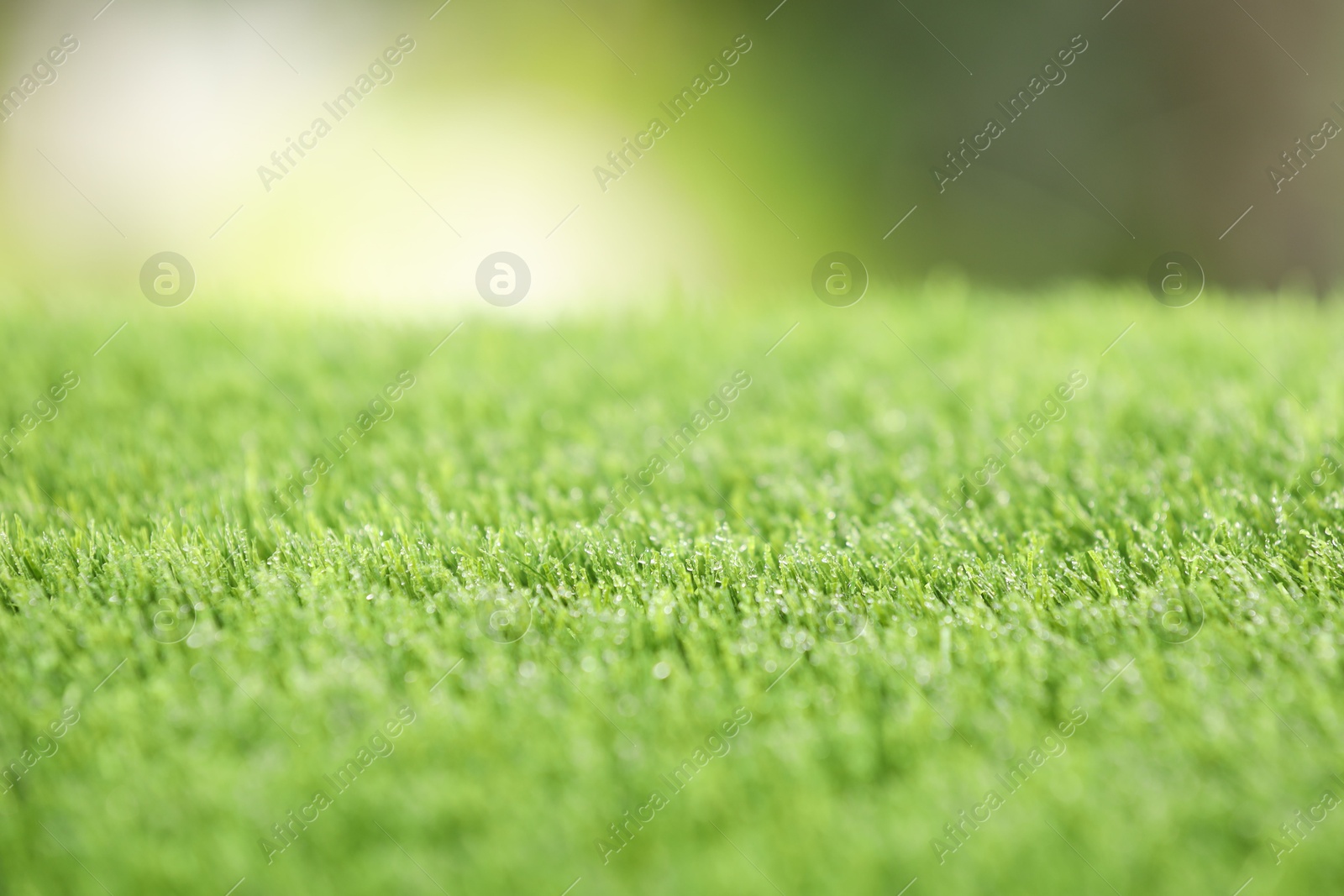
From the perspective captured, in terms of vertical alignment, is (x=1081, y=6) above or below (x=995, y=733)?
above

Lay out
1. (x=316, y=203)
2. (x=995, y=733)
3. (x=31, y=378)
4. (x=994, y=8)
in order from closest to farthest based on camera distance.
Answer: (x=995, y=733), (x=31, y=378), (x=994, y=8), (x=316, y=203)

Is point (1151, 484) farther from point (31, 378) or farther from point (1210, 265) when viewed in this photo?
point (1210, 265)

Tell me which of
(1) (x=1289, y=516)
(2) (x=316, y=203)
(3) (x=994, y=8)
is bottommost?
(1) (x=1289, y=516)

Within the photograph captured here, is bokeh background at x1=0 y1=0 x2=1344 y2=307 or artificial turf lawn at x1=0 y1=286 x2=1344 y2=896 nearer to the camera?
artificial turf lawn at x1=0 y1=286 x2=1344 y2=896

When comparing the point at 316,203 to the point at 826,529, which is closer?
the point at 826,529

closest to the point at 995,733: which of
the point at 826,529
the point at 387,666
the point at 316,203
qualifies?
the point at 826,529
